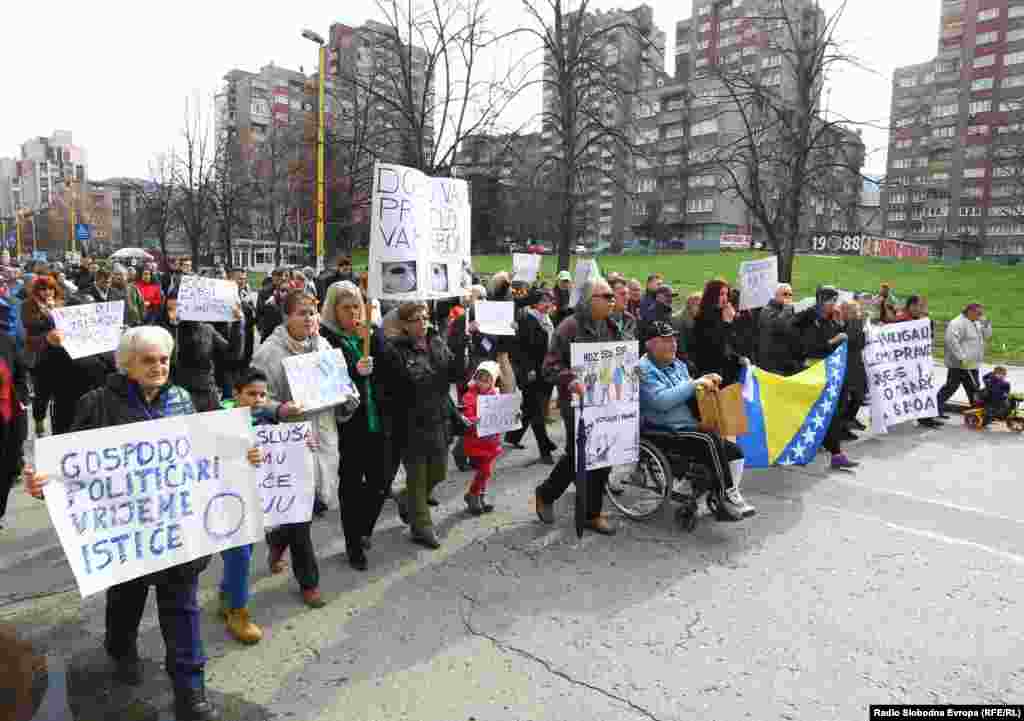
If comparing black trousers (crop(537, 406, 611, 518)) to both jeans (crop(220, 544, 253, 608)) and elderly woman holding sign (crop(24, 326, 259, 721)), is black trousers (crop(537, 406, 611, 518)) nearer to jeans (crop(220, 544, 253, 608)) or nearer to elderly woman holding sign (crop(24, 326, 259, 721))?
jeans (crop(220, 544, 253, 608))

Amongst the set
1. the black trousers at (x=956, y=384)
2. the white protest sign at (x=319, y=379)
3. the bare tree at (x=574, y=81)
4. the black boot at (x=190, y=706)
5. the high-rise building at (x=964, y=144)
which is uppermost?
A: the high-rise building at (x=964, y=144)

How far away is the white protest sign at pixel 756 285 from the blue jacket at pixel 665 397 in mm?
4010

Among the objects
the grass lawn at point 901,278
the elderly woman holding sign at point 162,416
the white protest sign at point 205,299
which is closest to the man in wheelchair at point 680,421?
the elderly woman holding sign at point 162,416

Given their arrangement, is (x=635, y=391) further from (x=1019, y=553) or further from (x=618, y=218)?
(x=618, y=218)

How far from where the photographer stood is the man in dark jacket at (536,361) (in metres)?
7.43

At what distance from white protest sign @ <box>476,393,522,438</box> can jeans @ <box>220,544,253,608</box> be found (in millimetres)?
2440

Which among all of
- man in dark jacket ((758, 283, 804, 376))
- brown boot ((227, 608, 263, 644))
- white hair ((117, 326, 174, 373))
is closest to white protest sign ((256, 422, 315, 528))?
brown boot ((227, 608, 263, 644))

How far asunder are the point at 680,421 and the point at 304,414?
293cm

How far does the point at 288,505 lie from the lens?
3922 mm

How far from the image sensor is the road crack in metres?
3.18

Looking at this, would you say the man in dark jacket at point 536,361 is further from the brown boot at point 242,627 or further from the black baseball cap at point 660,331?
the brown boot at point 242,627

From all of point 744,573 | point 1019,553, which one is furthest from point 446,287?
point 1019,553

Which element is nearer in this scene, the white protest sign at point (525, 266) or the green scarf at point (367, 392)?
the green scarf at point (367, 392)

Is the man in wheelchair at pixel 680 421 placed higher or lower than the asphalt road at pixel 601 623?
higher
